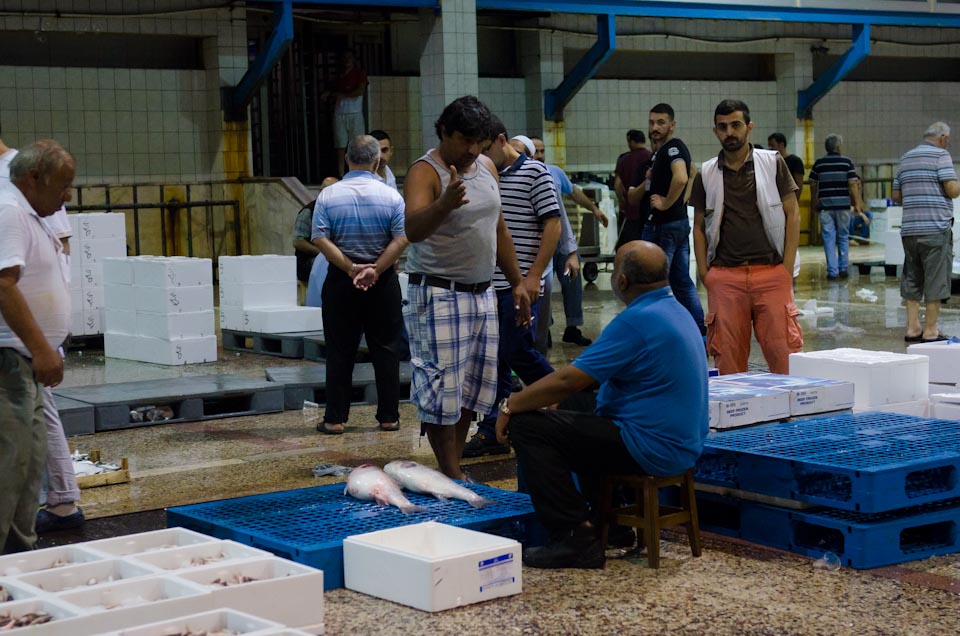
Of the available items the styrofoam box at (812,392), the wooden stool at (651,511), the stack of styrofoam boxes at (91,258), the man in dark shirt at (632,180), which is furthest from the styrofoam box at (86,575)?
the stack of styrofoam boxes at (91,258)

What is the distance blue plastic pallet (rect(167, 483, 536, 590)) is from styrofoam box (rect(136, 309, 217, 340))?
5.32 m

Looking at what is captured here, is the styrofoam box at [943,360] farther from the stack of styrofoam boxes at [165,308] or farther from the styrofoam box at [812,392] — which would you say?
the stack of styrofoam boxes at [165,308]

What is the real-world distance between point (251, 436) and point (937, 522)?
4.32m

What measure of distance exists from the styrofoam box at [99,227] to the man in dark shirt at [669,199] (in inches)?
180

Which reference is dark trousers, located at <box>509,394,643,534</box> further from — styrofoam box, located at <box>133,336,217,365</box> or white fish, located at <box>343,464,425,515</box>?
styrofoam box, located at <box>133,336,217,365</box>

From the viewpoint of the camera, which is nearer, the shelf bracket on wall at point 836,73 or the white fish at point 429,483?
the white fish at point 429,483

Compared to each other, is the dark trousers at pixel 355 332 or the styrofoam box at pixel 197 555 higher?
the dark trousers at pixel 355 332

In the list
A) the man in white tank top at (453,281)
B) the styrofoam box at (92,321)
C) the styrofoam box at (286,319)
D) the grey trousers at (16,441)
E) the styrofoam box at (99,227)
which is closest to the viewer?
the grey trousers at (16,441)

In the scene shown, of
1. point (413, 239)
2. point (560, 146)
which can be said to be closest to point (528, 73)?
point (560, 146)

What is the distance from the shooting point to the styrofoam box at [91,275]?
12.1 metres

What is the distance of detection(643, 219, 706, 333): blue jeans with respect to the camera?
10648 millimetres

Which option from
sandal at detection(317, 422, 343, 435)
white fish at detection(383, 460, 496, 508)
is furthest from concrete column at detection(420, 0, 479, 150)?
white fish at detection(383, 460, 496, 508)

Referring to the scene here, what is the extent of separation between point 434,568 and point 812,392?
8.57 feet

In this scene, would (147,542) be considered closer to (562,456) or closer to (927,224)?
(562,456)
